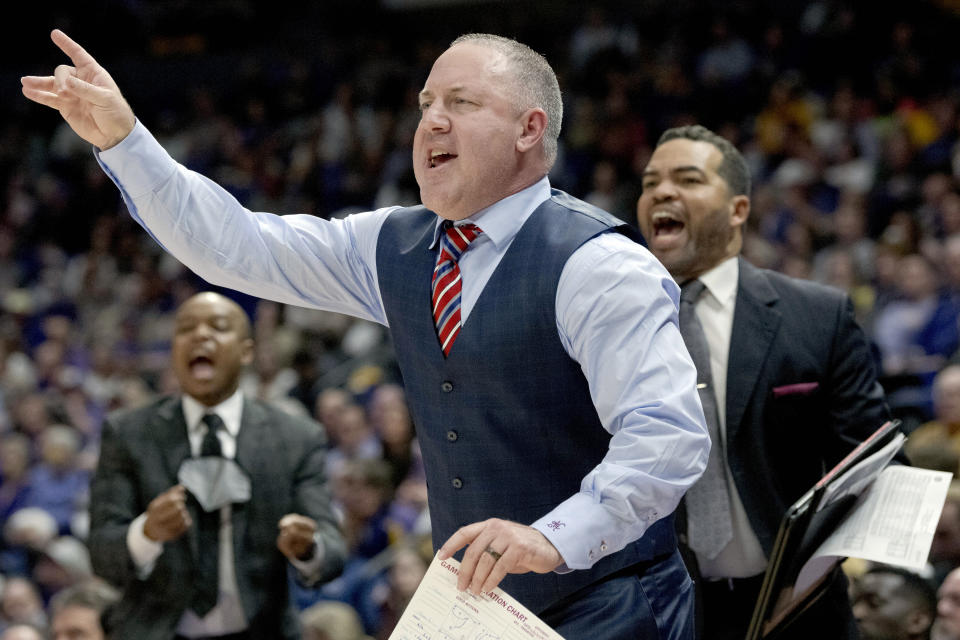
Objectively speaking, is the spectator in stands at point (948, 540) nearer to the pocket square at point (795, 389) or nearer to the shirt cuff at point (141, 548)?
the pocket square at point (795, 389)

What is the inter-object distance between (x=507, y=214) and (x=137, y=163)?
696mm

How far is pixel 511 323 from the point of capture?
7.06 feet

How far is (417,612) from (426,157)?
2.86 feet

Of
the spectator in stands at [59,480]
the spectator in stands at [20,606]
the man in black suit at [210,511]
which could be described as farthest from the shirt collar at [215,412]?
the spectator in stands at [59,480]

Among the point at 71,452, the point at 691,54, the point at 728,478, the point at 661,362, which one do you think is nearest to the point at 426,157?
the point at 661,362

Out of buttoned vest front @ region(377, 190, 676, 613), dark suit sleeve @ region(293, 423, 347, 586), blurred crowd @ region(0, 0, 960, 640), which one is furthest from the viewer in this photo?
blurred crowd @ region(0, 0, 960, 640)

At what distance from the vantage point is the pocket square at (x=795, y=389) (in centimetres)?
303

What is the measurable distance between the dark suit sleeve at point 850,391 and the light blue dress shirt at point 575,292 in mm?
1057

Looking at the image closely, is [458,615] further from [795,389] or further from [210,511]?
[210,511]

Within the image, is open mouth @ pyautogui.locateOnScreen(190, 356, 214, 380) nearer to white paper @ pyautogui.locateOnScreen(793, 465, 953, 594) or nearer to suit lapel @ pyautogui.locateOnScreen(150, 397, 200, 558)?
suit lapel @ pyautogui.locateOnScreen(150, 397, 200, 558)

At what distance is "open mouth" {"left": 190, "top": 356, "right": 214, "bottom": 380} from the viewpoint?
12.2 feet

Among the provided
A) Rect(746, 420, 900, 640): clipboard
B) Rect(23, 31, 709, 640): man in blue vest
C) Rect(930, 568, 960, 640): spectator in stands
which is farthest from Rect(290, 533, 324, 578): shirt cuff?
Rect(930, 568, 960, 640): spectator in stands

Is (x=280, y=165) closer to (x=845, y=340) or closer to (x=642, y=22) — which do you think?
(x=642, y=22)

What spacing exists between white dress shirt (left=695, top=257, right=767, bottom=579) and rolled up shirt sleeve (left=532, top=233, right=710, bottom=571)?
3.23 ft
